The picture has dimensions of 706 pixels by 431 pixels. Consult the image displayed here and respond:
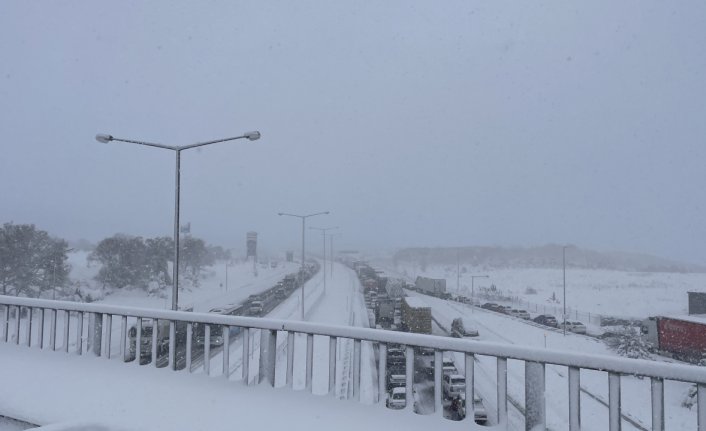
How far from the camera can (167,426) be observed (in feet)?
14.4

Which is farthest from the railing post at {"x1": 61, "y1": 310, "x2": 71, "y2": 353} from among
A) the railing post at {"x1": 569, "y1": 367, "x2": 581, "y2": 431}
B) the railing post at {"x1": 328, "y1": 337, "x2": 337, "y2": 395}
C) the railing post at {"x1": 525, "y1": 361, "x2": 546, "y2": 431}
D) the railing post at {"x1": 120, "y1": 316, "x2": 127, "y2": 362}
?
the railing post at {"x1": 569, "y1": 367, "x2": 581, "y2": 431}

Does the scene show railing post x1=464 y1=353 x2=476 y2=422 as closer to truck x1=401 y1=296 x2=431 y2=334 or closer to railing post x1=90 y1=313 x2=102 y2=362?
railing post x1=90 y1=313 x2=102 y2=362

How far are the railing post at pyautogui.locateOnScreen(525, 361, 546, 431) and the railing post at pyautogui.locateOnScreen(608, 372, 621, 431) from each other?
51cm

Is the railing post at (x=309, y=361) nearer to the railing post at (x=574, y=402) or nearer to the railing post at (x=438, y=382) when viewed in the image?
the railing post at (x=438, y=382)

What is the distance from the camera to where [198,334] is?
26.0 meters

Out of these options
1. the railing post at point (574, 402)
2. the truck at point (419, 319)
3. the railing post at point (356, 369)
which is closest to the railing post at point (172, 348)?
the railing post at point (356, 369)

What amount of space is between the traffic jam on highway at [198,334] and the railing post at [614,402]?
4.11m

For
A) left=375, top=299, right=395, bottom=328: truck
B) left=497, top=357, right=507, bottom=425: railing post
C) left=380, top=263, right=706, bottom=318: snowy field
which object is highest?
left=497, top=357, right=507, bottom=425: railing post

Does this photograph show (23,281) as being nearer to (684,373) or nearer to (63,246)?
(63,246)

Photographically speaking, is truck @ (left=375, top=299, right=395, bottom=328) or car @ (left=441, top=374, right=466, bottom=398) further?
truck @ (left=375, top=299, right=395, bottom=328)

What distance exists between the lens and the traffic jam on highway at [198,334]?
6.80 meters

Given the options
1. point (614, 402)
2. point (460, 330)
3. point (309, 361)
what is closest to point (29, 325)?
point (309, 361)

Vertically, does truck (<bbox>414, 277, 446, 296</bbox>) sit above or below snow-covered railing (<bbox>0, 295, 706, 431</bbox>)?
below

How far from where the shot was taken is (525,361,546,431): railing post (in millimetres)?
4066
